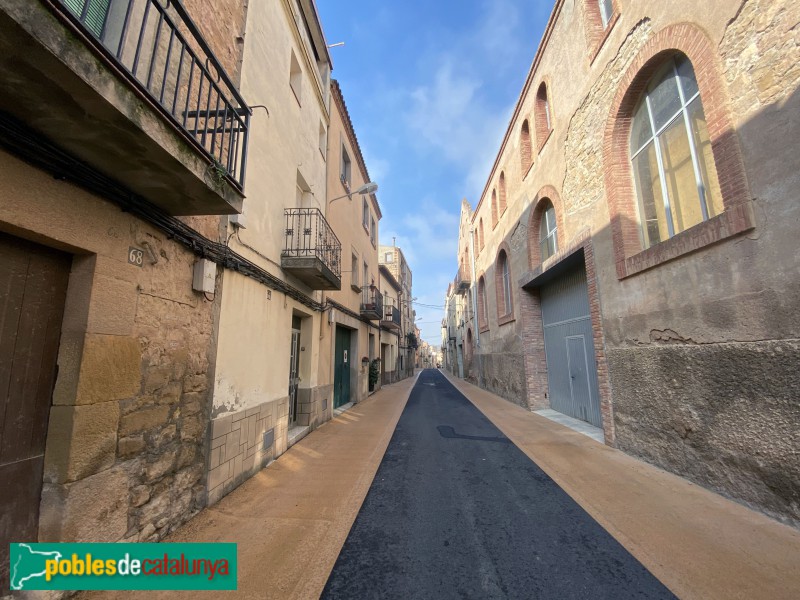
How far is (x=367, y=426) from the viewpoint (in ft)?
25.1

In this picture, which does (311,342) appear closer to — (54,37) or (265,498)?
(265,498)

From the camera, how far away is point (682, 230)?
457cm

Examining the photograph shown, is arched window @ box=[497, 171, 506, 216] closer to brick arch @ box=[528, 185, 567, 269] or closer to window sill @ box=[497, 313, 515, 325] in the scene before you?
brick arch @ box=[528, 185, 567, 269]

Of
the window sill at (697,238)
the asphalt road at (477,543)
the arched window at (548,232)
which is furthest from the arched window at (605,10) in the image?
the asphalt road at (477,543)

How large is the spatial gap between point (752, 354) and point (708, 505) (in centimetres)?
162

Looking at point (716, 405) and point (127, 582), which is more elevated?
point (716, 405)

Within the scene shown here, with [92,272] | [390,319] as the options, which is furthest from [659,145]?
[390,319]

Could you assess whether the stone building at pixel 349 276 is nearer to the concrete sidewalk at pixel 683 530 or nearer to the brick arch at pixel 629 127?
the brick arch at pixel 629 127

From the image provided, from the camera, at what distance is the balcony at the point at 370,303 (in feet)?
42.9

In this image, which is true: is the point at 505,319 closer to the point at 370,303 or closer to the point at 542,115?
the point at 370,303

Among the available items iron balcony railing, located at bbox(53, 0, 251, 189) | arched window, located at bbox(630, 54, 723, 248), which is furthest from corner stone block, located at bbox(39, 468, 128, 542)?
arched window, located at bbox(630, 54, 723, 248)

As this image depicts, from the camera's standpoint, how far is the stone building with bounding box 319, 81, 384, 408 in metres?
9.23

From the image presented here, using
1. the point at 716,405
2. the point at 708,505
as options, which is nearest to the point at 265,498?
the point at 708,505

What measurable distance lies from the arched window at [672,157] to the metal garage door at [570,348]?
7.90 ft
